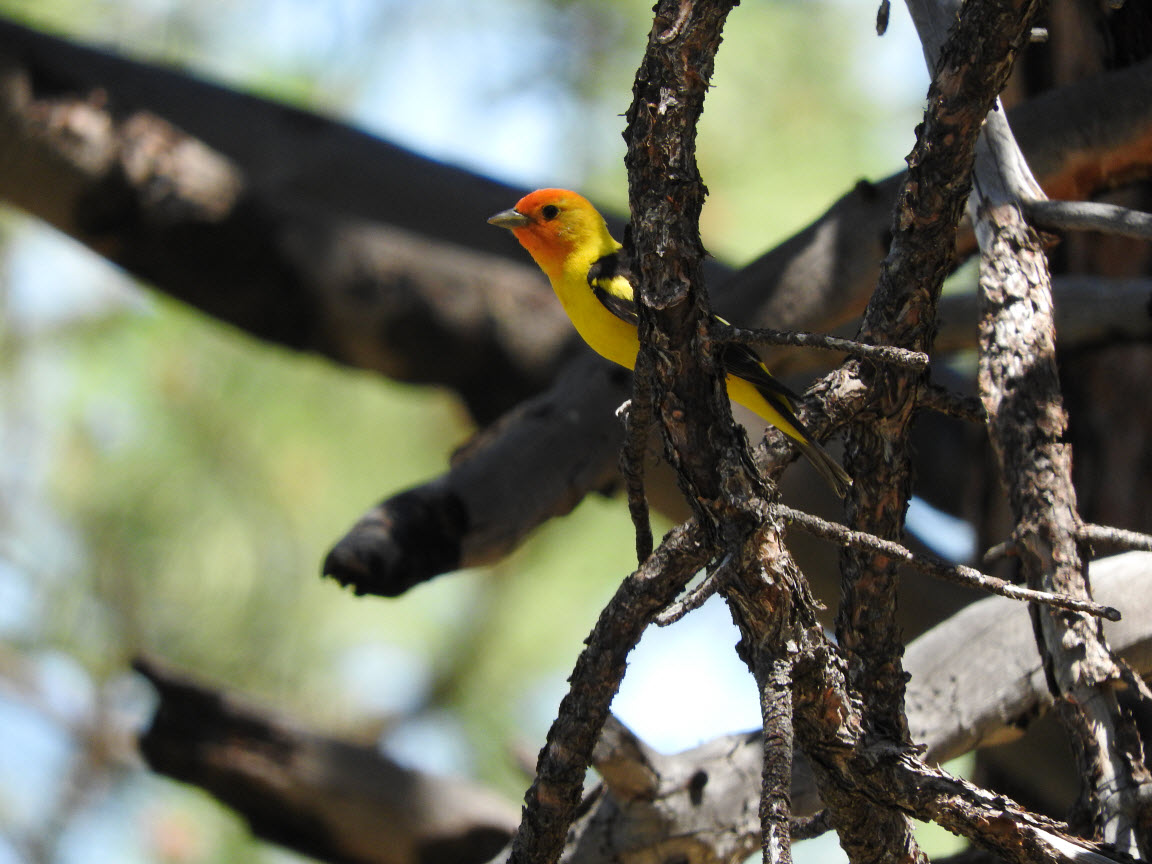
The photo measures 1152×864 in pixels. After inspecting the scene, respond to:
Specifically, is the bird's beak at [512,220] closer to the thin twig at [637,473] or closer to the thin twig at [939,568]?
the thin twig at [637,473]

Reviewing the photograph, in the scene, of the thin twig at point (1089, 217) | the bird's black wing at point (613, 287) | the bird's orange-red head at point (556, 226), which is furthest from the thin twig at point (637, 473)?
the bird's orange-red head at point (556, 226)

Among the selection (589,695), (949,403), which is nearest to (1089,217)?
(949,403)

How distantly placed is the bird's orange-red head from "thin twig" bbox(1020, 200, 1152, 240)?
4.32ft

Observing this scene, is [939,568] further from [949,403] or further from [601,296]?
[601,296]

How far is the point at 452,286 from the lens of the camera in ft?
17.4

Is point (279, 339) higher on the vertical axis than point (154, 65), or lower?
lower

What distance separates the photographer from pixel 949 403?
1.81 metres

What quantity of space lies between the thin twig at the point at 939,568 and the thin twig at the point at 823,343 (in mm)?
208

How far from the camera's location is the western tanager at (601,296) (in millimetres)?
1998

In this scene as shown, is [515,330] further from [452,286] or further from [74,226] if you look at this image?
[74,226]

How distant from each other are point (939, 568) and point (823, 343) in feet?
1.03

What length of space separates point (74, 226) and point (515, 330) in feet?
6.44

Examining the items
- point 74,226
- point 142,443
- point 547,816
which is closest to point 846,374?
point 547,816

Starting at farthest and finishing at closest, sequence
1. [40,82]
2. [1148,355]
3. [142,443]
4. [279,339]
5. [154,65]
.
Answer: [142,443] < [154,65] < [279,339] < [40,82] < [1148,355]
